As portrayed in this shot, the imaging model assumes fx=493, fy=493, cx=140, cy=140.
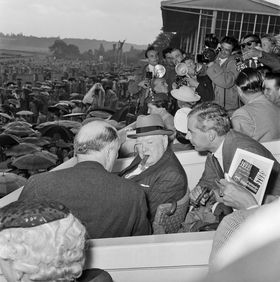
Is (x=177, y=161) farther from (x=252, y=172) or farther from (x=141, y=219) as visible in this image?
(x=252, y=172)

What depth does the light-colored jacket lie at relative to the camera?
4.38 meters

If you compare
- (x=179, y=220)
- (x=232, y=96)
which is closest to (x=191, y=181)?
(x=179, y=220)

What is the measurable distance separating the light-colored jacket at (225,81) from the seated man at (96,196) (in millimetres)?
2446

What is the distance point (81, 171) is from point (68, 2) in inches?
399

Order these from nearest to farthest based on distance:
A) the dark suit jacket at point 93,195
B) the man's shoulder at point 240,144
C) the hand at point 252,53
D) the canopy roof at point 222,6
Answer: the dark suit jacket at point 93,195
the man's shoulder at point 240,144
the hand at point 252,53
the canopy roof at point 222,6

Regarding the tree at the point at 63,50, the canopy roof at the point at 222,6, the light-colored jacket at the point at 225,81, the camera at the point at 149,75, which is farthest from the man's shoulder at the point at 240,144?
the tree at the point at 63,50

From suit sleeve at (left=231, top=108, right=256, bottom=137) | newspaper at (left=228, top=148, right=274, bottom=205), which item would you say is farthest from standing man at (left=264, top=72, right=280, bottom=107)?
newspaper at (left=228, top=148, right=274, bottom=205)

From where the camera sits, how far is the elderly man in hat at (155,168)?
272 centimetres

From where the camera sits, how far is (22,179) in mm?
6945

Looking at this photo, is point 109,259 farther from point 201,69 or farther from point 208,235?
point 201,69

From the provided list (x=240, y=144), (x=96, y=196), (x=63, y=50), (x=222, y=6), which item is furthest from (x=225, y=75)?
(x=63, y=50)

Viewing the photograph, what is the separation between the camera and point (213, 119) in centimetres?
249

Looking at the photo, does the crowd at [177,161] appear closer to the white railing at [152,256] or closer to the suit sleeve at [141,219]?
the suit sleeve at [141,219]

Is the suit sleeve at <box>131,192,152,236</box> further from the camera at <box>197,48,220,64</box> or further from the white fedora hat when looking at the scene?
the camera at <box>197,48,220,64</box>
